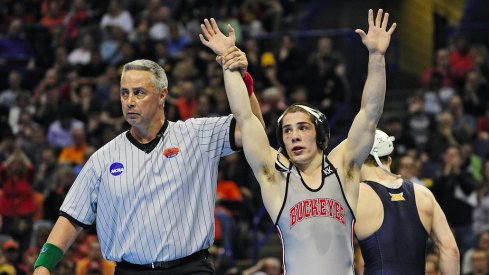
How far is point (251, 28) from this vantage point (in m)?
20.1

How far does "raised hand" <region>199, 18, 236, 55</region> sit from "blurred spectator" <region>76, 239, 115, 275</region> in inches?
256

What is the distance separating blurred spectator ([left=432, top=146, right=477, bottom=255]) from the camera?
14.8m

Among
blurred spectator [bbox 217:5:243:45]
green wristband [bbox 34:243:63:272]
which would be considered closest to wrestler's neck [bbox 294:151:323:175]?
green wristband [bbox 34:243:63:272]

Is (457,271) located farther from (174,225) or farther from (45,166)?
(45,166)

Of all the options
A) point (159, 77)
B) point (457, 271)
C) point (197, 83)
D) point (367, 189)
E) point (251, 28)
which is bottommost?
point (457, 271)

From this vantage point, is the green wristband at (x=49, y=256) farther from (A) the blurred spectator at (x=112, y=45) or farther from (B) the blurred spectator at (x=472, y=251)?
(A) the blurred spectator at (x=112, y=45)

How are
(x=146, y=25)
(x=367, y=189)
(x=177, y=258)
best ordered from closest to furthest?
(x=177, y=258) → (x=367, y=189) → (x=146, y=25)

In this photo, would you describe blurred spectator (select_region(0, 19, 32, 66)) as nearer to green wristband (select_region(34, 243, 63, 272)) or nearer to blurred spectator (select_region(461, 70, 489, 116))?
blurred spectator (select_region(461, 70, 489, 116))

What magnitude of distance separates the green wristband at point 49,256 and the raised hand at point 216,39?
173cm

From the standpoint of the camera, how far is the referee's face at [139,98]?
7.67 metres

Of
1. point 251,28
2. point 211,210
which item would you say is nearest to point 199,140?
point 211,210

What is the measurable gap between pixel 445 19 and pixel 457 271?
1714 cm

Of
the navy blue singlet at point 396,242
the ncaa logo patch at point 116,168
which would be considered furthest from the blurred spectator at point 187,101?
the ncaa logo patch at point 116,168

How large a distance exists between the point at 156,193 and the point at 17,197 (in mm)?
9416
